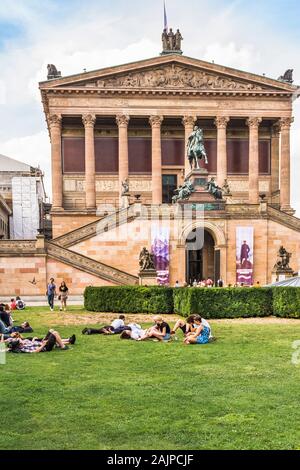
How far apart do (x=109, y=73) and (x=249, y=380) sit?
46645mm

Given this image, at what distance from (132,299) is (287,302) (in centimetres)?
707

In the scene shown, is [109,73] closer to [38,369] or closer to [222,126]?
[222,126]

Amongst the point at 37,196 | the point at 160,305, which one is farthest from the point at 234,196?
the point at 160,305

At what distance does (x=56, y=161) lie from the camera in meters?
54.5

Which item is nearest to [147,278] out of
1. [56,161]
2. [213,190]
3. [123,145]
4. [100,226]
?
[100,226]

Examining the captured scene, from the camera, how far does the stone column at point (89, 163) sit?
53.8 meters

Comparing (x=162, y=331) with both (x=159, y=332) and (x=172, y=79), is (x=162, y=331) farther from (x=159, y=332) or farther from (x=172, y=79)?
(x=172, y=79)

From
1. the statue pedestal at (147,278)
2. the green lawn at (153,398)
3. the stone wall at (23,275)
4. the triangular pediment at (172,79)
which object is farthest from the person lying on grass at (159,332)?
the triangular pediment at (172,79)

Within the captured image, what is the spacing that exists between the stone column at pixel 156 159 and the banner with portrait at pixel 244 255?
13.6 metres

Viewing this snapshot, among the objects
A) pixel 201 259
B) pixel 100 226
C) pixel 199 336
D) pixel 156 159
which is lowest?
pixel 199 336

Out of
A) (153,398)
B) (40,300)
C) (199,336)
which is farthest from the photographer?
(40,300)

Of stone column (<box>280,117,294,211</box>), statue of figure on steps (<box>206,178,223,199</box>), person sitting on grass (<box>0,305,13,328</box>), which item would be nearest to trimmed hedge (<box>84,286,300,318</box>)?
person sitting on grass (<box>0,305,13,328</box>)

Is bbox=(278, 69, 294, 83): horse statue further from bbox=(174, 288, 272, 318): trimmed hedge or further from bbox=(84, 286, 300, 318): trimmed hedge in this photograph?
bbox=(174, 288, 272, 318): trimmed hedge
